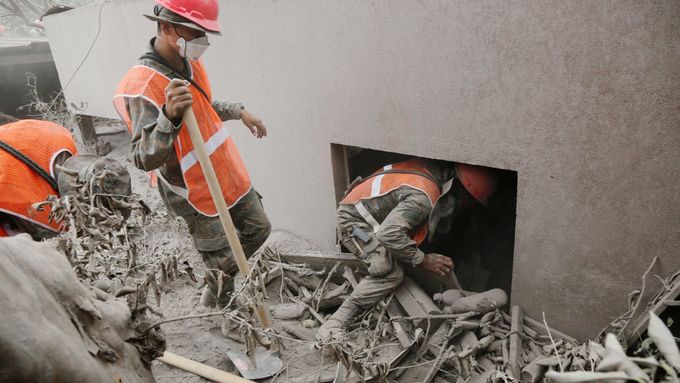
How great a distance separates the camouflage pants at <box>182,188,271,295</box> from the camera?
125 inches

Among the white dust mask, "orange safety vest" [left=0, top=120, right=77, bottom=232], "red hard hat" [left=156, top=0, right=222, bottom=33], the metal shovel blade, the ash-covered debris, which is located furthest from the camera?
the ash-covered debris

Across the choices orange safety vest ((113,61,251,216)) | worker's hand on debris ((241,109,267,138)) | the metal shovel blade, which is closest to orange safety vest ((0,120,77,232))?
orange safety vest ((113,61,251,216))

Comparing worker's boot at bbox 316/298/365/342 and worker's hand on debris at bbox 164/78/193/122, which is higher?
worker's hand on debris at bbox 164/78/193/122

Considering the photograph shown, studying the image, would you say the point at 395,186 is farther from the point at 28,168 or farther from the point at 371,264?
the point at 28,168

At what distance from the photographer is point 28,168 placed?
2617 millimetres

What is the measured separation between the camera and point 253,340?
7.23ft

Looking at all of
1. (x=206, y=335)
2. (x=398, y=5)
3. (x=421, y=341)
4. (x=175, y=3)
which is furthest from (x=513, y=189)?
(x=175, y=3)

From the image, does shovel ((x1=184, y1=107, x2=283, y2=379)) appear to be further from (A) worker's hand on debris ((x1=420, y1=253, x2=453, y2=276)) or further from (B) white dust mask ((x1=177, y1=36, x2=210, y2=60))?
(A) worker's hand on debris ((x1=420, y1=253, x2=453, y2=276))

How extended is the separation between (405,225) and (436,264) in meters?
0.51

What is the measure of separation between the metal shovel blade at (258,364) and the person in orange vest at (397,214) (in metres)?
0.64

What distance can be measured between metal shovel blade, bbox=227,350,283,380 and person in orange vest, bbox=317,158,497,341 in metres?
0.64

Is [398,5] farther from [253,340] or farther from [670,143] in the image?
[253,340]

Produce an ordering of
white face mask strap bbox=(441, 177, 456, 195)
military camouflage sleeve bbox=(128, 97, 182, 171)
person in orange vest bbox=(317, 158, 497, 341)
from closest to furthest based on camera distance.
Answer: military camouflage sleeve bbox=(128, 97, 182, 171) < person in orange vest bbox=(317, 158, 497, 341) < white face mask strap bbox=(441, 177, 456, 195)

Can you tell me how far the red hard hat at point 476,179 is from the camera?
3.65 metres
